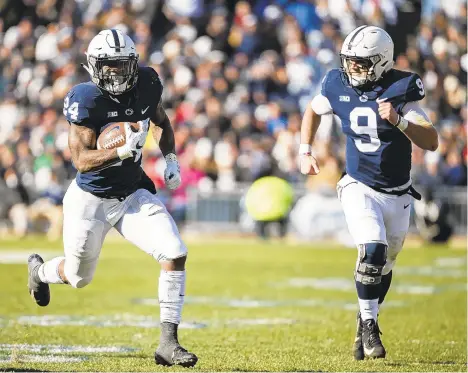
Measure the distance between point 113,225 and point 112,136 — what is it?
606 mm

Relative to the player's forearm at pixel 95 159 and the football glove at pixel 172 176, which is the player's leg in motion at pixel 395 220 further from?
the player's forearm at pixel 95 159

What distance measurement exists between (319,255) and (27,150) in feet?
22.4

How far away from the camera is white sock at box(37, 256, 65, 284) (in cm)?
665

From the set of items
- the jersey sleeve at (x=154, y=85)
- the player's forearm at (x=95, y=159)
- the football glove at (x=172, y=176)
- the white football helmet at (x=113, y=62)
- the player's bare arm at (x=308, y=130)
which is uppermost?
the white football helmet at (x=113, y=62)

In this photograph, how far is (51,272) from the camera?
22.0 feet

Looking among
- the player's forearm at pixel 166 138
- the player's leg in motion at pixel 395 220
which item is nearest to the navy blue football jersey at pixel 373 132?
the player's leg in motion at pixel 395 220

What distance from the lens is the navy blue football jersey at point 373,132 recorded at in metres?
6.52

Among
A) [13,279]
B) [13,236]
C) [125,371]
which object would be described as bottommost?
[13,236]

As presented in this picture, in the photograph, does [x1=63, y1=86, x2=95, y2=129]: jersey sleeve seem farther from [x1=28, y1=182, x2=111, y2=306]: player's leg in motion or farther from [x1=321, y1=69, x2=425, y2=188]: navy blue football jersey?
[x1=321, y1=69, x2=425, y2=188]: navy blue football jersey

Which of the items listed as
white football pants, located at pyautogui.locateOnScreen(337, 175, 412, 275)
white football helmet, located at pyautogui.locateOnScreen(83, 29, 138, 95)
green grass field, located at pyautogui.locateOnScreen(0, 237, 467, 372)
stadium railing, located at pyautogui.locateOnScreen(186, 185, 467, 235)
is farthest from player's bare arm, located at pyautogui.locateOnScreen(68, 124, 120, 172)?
stadium railing, located at pyautogui.locateOnScreen(186, 185, 467, 235)

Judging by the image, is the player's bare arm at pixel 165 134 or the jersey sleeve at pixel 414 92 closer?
the jersey sleeve at pixel 414 92

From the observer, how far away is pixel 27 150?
19.0 metres

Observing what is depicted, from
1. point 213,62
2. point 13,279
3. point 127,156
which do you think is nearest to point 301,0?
point 213,62

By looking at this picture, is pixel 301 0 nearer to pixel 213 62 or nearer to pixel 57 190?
pixel 213 62
